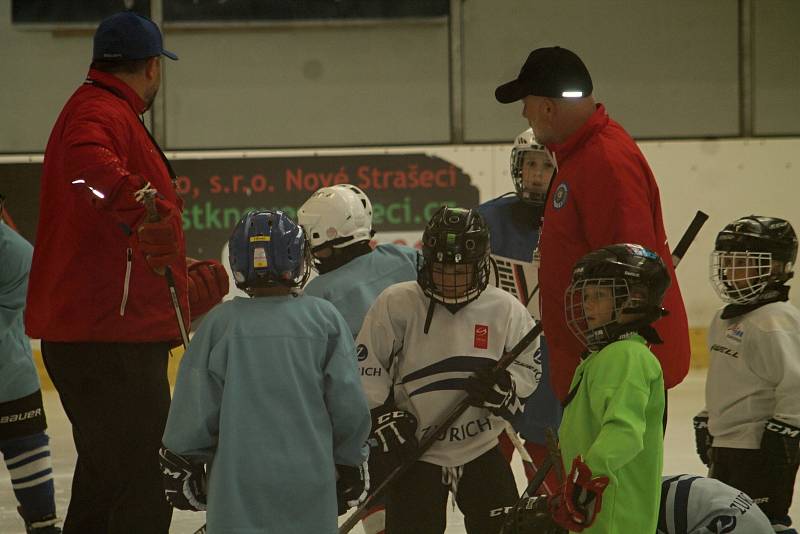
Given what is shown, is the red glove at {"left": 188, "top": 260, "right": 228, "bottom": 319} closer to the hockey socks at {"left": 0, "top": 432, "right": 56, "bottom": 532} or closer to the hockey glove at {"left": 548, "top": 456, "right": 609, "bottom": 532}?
the hockey socks at {"left": 0, "top": 432, "right": 56, "bottom": 532}

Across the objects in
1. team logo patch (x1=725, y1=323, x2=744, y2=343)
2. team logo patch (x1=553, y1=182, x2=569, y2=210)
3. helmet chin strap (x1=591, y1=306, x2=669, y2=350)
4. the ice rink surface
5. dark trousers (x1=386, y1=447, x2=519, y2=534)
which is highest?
team logo patch (x1=553, y1=182, x2=569, y2=210)

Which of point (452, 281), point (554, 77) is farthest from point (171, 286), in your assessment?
point (554, 77)

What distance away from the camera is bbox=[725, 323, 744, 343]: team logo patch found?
3.52 metres

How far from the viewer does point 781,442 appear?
10.9 ft

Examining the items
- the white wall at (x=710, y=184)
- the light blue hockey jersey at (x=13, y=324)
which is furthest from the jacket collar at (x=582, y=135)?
the white wall at (x=710, y=184)

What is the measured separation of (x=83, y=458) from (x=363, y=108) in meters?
5.64

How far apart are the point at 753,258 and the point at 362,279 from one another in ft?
3.63

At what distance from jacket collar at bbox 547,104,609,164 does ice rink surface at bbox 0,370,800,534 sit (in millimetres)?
1301

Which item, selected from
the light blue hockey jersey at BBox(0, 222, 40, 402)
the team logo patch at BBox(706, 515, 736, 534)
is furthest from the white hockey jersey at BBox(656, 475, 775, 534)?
the light blue hockey jersey at BBox(0, 222, 40, 402)

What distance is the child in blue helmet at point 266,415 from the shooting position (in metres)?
2.65

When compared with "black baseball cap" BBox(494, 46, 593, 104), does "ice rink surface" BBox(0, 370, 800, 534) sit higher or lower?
lower

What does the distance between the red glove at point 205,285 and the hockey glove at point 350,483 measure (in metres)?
0.80

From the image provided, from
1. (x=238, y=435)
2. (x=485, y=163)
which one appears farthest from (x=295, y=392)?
(x=485, y=163)

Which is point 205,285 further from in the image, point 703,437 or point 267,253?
point 703,437
